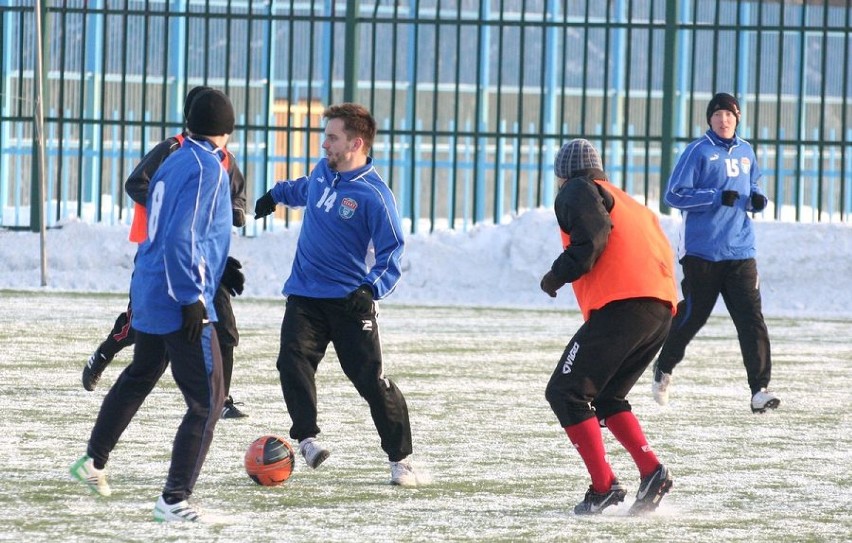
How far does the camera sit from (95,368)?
10.4 meters

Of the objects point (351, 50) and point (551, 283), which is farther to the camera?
point (351, 50)

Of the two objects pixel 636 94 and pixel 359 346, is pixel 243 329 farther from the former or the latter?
pixel 636 94

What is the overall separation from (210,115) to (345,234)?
130 cm

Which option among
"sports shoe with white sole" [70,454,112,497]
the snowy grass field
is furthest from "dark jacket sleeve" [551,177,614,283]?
"sports shoe with white sole" [70,454,112,497]

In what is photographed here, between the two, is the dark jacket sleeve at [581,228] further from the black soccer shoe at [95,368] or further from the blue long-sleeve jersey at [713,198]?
the black soccer shoe at [95,368]

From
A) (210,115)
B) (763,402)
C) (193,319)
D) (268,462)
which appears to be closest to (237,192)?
(268,462)

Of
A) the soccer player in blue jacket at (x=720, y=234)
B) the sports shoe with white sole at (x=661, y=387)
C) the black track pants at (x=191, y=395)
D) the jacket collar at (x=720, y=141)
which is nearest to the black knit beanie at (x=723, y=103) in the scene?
the soccer player in blue jacket at (x=720, y=234)

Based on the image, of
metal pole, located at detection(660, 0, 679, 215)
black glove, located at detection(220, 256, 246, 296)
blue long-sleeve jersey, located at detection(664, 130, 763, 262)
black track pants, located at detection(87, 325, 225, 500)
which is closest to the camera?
black track pants, located at detection(87, 325, 225, 500)

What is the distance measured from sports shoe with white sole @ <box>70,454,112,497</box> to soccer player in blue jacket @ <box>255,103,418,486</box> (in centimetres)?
104

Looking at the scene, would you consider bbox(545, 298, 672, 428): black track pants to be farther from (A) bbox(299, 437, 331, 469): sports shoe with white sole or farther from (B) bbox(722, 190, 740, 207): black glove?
(B) bbox(722, 190, 740, 207): black glove

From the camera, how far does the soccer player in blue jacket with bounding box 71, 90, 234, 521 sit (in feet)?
21.5

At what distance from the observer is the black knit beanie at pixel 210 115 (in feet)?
22.1

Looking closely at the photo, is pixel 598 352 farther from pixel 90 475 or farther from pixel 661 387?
pixel 661 387

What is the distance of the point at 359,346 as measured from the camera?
309 inches
